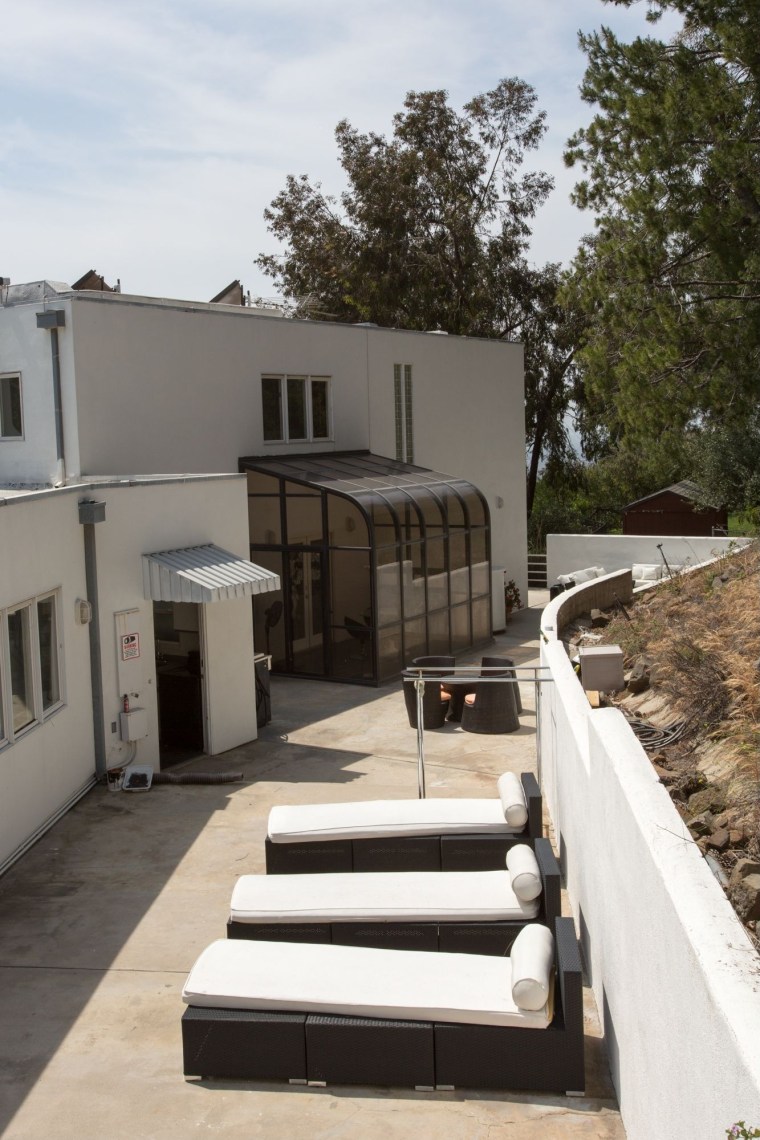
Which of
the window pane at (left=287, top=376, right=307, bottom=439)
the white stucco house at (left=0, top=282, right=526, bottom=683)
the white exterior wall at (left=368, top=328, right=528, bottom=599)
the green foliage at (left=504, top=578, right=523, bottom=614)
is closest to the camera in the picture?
the white stucco house at (left=0, top=282, right=526, bottom=683)

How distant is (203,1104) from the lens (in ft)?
21.9

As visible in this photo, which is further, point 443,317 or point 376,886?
point 443,317

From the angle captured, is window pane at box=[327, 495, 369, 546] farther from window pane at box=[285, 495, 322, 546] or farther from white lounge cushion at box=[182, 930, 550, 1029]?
white lounge cushion at box=[182, 930, 550, 1029]

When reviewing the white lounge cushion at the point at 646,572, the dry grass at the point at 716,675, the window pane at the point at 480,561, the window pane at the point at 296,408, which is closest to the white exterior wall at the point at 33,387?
the window pane at the point at 296,408

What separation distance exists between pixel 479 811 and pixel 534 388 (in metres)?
36.2

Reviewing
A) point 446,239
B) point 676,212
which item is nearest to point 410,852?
point 676,212

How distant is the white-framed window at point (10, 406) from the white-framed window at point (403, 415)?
9215 mm

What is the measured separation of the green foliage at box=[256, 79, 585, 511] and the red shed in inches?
497

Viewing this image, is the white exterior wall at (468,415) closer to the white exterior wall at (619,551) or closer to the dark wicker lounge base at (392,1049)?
the white exterior wall at (619,551)

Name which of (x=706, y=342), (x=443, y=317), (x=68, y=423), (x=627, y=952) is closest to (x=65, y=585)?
(x=68, y=423)

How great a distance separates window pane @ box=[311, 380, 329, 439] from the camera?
23.0 m

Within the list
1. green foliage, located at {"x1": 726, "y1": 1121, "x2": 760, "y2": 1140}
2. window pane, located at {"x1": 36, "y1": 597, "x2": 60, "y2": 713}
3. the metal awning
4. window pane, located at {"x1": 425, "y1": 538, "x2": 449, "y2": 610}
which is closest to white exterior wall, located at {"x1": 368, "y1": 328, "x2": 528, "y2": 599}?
window pane, located at {"x1": 425, "y1": 538, "x2": 449, "y2": 610}

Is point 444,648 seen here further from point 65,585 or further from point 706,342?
point 65,585

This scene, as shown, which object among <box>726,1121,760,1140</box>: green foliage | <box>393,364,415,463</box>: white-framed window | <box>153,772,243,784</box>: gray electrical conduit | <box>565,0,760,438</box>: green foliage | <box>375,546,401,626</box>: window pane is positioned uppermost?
<box>565,0,760,438</box>: green foliage
